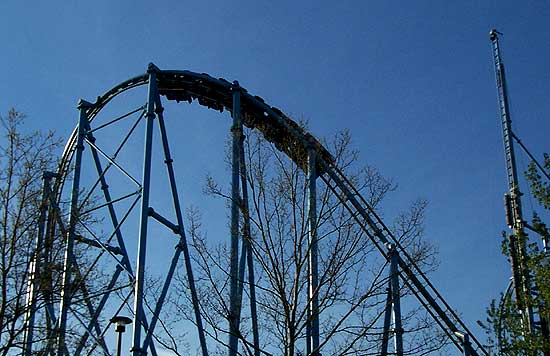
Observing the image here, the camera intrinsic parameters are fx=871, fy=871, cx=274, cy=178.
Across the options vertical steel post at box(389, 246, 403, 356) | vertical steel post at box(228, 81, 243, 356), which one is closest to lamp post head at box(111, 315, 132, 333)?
vertical steel post at box(228, 81, 243, 356)

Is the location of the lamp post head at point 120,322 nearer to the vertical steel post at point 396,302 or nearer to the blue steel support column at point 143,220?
the blue steel support column at point 143,220

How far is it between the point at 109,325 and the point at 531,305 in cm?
641

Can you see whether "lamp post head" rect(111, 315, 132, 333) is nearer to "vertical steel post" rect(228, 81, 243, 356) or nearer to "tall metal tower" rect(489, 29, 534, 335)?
"vertical steel post" rect(228, 81, 243, 356)

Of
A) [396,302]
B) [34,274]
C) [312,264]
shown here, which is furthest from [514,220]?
[34,274]

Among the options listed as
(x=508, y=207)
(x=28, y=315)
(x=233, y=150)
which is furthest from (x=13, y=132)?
(x=508, y=207)

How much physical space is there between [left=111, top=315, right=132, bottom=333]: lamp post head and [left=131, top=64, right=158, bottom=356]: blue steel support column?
0.18 m

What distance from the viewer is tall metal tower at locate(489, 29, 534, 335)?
40.9 ft

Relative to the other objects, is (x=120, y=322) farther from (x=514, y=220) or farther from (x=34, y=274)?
(x=514, y=220)

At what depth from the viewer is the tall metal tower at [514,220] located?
12461mm

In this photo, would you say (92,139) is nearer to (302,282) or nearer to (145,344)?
(145,344)

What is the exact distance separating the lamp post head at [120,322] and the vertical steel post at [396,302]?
4.07m

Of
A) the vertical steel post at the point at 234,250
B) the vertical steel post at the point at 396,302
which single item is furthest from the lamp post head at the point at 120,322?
the vertical steel post at the point at 396,302

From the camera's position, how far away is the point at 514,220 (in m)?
16.8

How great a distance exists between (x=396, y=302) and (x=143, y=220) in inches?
177
